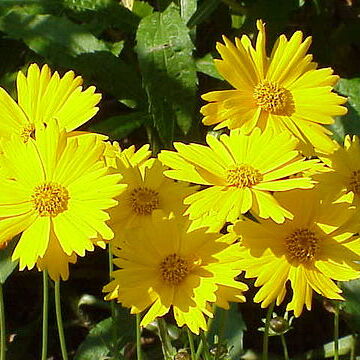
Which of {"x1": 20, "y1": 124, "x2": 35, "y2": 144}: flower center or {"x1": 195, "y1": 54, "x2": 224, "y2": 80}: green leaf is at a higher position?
{"x1": 195, "y1": 54, "x2": 224, "y2": 80}: green leaf

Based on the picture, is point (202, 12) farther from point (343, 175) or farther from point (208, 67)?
point (343, 175)

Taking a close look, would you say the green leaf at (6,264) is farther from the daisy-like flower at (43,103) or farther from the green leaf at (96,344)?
the daisy-like flower at (43,103)

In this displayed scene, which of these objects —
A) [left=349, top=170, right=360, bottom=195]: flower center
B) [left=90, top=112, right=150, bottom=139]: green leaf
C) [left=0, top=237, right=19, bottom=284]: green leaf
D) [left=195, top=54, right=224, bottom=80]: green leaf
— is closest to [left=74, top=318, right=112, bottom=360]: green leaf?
[left=0, top=237, right=19, bottom=284]: green leaf

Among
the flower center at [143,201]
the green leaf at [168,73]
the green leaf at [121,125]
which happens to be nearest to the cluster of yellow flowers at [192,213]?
the flower center at [143,201]

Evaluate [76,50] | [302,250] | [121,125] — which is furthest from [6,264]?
[302,250]

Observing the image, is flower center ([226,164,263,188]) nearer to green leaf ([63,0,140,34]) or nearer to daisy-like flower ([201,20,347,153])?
daisy-like flower ([201,20,347,153])

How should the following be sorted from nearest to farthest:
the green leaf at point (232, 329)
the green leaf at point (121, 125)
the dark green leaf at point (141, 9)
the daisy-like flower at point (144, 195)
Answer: the daisy-like flower at point (144, 195) → the green leaf at point (232, 329) → the green leaf at point (121, 125) → the dark green leaf at point (141, 9)

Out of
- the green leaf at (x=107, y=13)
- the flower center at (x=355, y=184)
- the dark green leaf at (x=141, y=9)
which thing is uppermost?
the dark green leaf at (x=141, y=9)
